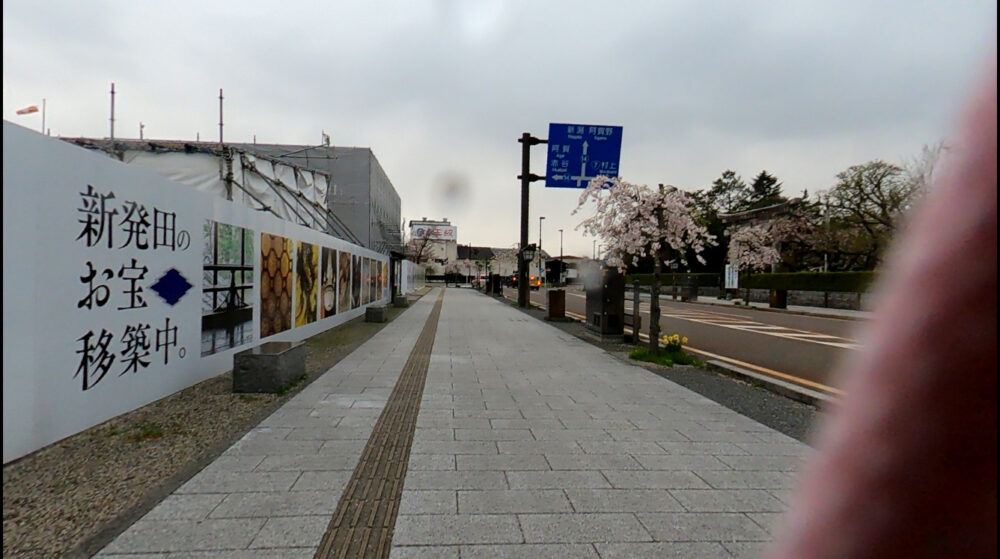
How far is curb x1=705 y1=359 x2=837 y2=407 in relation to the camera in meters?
6.25

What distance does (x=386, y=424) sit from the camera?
207 inches

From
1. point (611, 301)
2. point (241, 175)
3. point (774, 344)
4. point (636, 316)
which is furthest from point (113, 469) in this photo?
point (774, 344)

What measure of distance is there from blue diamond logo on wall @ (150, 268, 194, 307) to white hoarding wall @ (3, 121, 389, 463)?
1 centimetres

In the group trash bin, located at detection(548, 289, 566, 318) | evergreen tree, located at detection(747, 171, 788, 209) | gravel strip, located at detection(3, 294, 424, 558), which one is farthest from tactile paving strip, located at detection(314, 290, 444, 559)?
evergreen tree, located at detection(747, 171, 788, 209)

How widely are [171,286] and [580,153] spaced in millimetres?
11514

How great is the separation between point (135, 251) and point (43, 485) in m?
2.53

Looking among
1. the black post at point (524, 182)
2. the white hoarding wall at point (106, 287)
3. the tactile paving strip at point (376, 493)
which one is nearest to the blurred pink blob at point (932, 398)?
the tactile paving strip at point (376, 493)

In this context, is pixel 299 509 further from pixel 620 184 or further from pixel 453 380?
pixel 620 184

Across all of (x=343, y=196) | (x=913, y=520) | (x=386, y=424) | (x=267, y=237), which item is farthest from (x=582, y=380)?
(x=343, y=196)

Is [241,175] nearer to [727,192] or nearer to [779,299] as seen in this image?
[779,299]

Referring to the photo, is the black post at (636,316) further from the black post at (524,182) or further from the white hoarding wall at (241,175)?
the white hoarding wall at (241,175)

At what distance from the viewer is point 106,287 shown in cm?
496

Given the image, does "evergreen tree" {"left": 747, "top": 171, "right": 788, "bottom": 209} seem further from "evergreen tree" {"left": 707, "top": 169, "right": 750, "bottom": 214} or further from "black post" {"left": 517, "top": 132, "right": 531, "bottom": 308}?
"black post" {"left": 517, "top": 132, "right": 531, "bottom": 308}

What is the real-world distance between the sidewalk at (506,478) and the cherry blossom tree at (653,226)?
3270 mm
